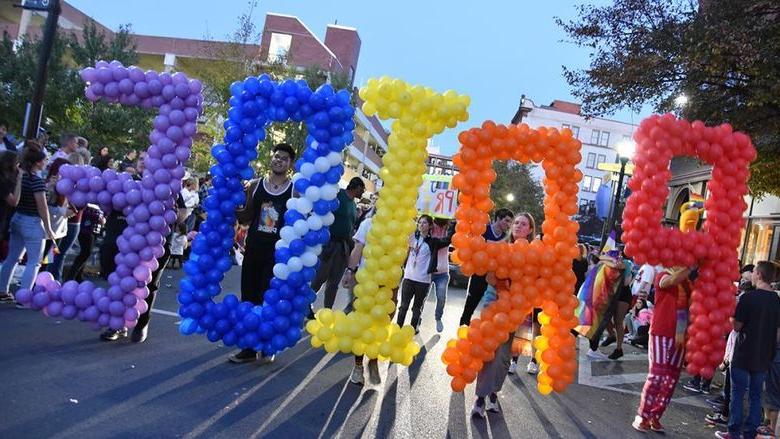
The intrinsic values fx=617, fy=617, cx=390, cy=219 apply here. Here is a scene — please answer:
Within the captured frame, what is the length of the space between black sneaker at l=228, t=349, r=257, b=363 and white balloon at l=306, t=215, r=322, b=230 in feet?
4.71

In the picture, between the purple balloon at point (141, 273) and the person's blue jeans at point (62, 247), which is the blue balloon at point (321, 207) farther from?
the person's blue jeans at point (62, 247)

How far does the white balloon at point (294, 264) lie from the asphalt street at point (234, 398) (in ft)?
3.45

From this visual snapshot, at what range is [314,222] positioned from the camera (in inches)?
236

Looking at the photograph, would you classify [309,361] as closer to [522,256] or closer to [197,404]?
[197,404]

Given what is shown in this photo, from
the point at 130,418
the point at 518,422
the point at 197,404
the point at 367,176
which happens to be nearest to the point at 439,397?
the point at 518,422

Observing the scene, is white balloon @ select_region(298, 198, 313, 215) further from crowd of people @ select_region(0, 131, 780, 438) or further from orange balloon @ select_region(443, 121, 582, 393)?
orange balloon @ select_region(443, 121, 582, 393)

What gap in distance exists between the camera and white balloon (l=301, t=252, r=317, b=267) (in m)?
5.97

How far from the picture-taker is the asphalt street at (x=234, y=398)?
4.32 meters

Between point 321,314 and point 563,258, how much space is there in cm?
236

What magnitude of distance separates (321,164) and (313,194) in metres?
0.30

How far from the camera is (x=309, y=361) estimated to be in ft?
22.2

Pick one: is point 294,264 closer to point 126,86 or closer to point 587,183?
point 126,86

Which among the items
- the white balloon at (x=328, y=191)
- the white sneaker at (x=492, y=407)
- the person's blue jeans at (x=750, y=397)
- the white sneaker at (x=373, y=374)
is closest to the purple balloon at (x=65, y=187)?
the white balloon at (x=328, y=191)

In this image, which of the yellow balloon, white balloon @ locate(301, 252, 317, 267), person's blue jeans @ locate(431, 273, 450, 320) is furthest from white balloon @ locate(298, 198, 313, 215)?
person's blue jeans @ locate(431, 273, 450, 320)
